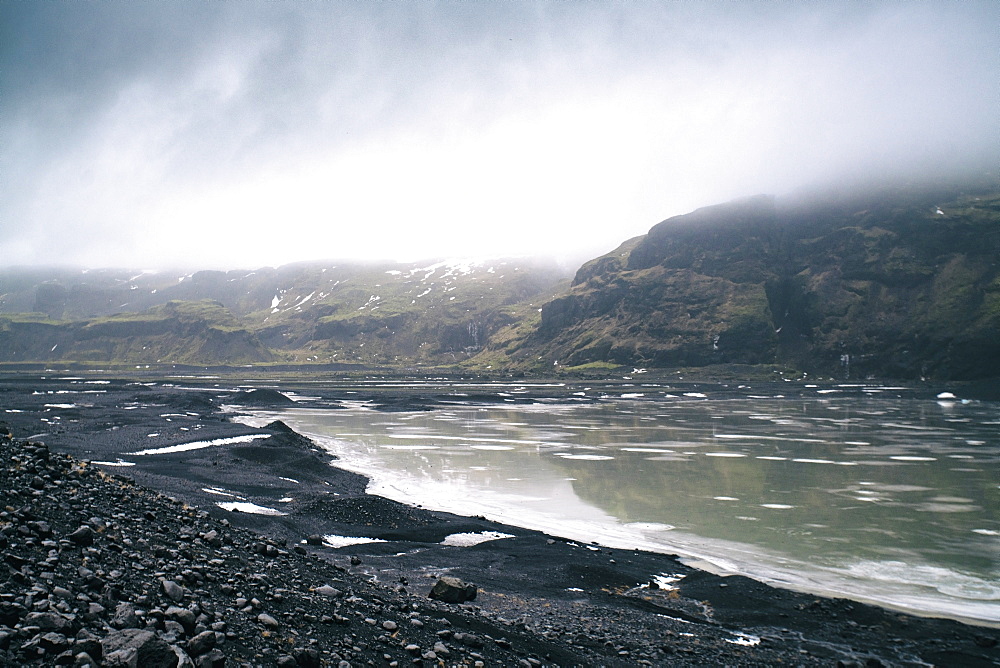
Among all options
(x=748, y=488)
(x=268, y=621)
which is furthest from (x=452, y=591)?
(x=748, y=488)

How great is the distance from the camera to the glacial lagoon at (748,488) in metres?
17.7

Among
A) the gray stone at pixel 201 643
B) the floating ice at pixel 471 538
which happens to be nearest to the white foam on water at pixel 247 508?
the floating ice at pixel 471 538

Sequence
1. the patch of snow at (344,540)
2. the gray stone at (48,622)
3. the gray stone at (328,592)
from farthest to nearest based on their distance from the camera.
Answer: the patch of snow at (344,540) < the gray stone at (328,592) < the gray stone at (48,622)

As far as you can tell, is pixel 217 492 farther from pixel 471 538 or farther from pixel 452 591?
pixel 452 591

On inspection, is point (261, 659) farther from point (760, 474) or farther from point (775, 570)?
point (760, 474)

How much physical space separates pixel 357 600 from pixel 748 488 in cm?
2446

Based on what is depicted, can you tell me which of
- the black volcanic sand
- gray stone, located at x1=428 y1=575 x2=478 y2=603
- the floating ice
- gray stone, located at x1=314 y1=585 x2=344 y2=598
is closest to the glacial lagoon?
the floating ice

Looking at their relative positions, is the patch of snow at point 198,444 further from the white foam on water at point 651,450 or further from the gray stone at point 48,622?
the gray stone at point 48,622

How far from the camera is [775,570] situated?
17266 mm

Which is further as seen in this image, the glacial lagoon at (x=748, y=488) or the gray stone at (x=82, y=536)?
the glacial lagoon at (x=748, y=488)

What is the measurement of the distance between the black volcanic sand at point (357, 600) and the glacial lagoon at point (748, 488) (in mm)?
2894

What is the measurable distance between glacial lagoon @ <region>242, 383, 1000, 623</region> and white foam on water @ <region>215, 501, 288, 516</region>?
625cm

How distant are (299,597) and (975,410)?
337ft

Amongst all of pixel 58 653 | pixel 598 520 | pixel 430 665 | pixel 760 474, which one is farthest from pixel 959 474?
pixel 58 653
